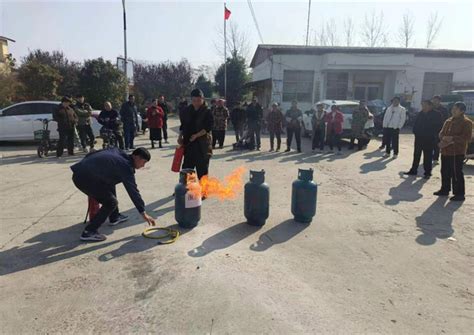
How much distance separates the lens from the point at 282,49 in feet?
80.8

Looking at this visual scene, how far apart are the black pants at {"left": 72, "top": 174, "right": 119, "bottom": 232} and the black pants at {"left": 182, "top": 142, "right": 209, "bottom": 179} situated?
5.74 ft

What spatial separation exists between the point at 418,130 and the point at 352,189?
2.65 meters

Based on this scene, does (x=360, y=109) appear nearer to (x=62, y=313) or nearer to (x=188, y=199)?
(x=188, y=199)

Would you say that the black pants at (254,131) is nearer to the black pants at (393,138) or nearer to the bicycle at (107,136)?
the black pants at (393,138)

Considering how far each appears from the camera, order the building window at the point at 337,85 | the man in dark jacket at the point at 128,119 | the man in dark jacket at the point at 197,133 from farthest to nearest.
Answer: the building window at the point at 337,85
the man in dark jacket at the point at 128,119
the man in dark jacket at the point at 197,133

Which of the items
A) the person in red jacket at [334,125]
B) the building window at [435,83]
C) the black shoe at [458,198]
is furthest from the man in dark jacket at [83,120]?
the building window at [435,83]

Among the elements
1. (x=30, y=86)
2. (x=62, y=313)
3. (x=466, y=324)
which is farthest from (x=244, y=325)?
(x=30, y=86)

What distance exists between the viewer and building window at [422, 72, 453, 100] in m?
26.8

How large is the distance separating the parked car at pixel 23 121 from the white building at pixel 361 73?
15785mm

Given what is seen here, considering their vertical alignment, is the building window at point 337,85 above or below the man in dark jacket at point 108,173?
above

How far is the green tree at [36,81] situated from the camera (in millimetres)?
18859

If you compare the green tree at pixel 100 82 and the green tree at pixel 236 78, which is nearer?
the green tree at pixel 100 82

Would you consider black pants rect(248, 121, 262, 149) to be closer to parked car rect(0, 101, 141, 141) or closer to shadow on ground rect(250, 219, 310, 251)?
parked car rect(0, 101, 141, 141)

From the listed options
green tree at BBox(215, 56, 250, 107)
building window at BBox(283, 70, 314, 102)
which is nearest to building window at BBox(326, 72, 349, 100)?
building window at BBox(283, 70, 314, 102)
